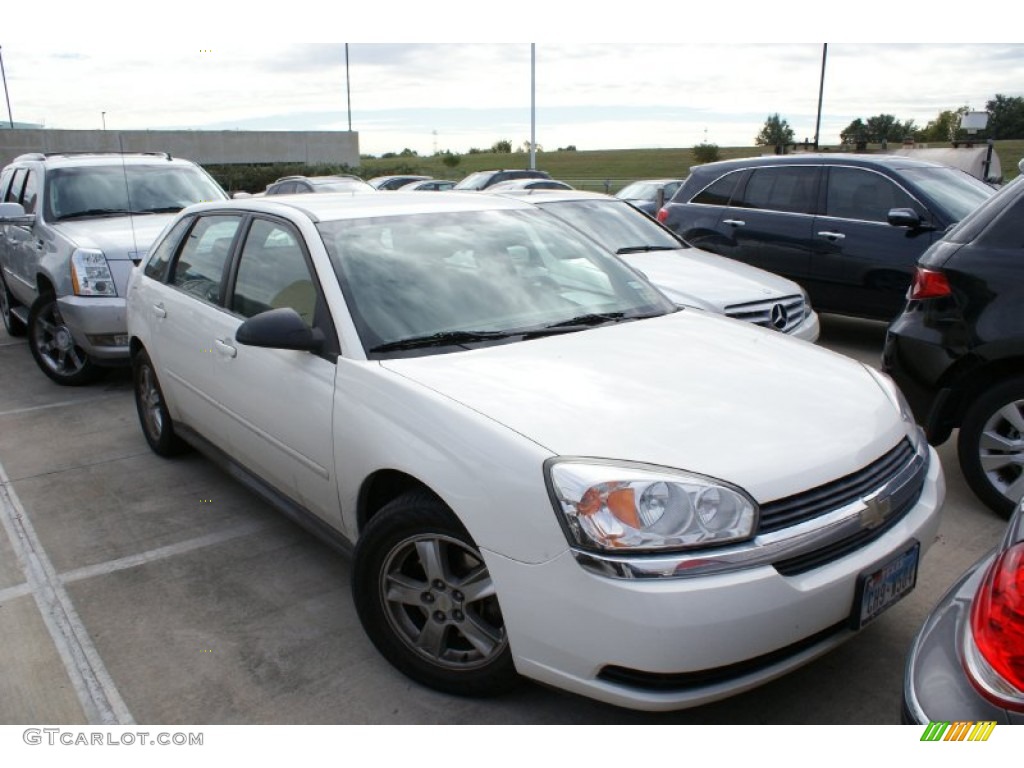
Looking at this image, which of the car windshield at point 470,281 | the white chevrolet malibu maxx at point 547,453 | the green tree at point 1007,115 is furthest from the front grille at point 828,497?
the green tree at point 1007,115

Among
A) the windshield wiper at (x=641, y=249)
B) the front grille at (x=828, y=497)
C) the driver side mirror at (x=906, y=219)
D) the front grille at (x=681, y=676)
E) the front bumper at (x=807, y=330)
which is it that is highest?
the driver side mirror at (x=906, y=219)

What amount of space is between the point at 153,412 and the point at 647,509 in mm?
3821

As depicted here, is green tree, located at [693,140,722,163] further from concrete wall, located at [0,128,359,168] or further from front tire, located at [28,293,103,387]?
front tire, located at [28,293,103,387]

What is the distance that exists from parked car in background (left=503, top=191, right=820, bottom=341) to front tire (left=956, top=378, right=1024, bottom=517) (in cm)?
197

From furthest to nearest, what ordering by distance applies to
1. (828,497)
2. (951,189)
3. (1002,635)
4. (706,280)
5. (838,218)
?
(838,218) → (951,189) → (706,280) → (828,497) → (1002,635)

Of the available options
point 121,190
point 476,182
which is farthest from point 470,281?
point 476,182

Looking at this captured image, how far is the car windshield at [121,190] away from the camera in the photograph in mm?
7324

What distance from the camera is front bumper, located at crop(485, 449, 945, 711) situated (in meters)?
2.11

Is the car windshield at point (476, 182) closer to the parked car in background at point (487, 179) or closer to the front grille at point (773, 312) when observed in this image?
the parked car in background at point (487, 179)

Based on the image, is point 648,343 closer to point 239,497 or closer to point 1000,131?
point 239,497

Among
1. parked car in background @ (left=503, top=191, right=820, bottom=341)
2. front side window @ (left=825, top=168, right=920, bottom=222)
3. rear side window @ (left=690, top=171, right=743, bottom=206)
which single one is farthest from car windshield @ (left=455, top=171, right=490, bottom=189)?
front side window @ (left=825, top=168, right=920, bottom=222)

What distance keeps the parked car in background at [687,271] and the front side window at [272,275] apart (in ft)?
6.93

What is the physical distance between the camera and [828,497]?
238 cm

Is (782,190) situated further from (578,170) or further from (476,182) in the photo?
(578,170)
